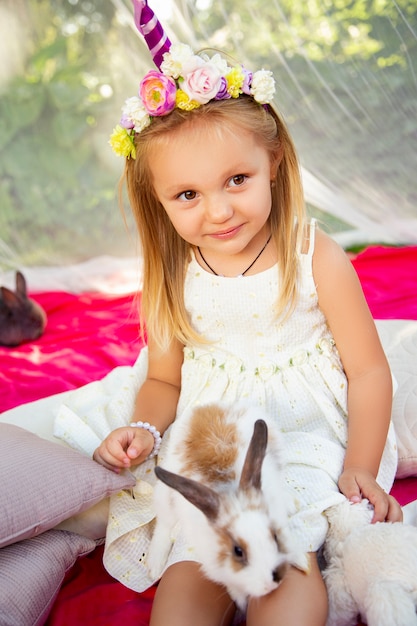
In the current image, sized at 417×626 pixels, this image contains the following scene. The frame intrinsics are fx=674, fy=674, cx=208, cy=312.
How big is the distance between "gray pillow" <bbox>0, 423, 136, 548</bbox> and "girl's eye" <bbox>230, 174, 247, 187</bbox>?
0.54 meters

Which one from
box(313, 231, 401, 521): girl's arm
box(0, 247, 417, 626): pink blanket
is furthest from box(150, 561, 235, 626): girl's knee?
box(313, 231, 401, 521): girl's arm

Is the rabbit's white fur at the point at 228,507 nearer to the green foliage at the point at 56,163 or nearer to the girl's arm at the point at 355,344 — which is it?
the girl's arm at the point at 355,344

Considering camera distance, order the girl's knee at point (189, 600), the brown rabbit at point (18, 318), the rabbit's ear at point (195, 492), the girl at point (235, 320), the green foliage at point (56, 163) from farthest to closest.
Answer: the green foliage at point (56, 163), the brown rabbit at point (18, 318), the girl at point (235, 320), the girl's knee at point (189, 600), the rabbit's ear at point (195, 492)

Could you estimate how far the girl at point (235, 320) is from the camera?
1.10 m

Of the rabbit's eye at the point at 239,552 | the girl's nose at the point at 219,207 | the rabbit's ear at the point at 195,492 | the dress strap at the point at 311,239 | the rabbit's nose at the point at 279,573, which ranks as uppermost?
the girl's nose at the point at 219,207

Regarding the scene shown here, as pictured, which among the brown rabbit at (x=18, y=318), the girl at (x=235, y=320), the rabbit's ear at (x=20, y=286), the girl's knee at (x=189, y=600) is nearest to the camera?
the girl's knee at (x=189, y=600)

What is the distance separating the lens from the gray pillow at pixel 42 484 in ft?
3.48

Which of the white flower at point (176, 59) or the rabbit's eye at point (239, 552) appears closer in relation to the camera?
the rabbit's eye at point (239, 552)

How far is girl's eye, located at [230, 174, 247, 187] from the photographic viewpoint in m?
1.14

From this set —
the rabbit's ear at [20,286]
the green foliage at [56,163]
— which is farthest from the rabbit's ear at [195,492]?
the green foliage at [56,163]

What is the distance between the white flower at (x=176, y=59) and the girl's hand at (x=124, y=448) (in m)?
0.63

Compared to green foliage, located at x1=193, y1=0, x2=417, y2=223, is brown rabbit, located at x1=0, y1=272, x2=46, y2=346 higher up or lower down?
lower down

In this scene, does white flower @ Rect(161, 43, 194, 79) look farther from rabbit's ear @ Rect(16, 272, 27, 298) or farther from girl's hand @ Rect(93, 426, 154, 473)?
rabbit's ear @ Rect(16, 272, 27, 298)

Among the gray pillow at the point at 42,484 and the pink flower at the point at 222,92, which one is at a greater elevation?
the pink flower at the point at 222,92
